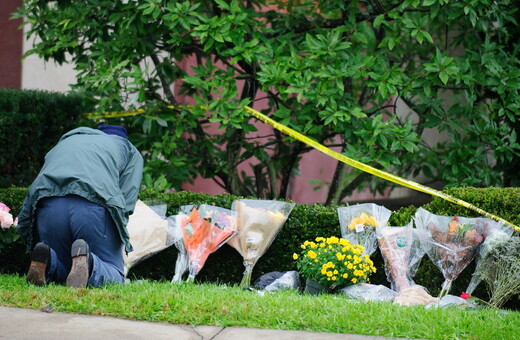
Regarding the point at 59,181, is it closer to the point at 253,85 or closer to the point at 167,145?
the point at 167,145

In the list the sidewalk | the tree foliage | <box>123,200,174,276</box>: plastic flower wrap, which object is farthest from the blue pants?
the tree foliage

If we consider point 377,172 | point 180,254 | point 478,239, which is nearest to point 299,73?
point 377,172

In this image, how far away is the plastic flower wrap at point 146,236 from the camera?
21.4 ft

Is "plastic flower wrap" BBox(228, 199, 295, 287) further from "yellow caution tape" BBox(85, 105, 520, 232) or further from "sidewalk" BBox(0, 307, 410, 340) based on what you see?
"sidewalk" BBox(0, 307, 410, 340)

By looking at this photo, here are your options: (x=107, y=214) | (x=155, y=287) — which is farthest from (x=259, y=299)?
(x=107, y=214)

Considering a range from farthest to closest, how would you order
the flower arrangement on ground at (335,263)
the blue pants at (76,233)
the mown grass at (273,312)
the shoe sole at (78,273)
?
the flower arrangement on ground at (335,263)
the blue pants at (76,233)
the shoe sole at (78,273)
the mown grass at (273,312)

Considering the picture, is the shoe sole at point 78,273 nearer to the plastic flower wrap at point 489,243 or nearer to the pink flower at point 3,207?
the pink flower at point 3,207

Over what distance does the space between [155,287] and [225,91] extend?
2.48 metres

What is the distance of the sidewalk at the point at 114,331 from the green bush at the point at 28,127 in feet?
10.6

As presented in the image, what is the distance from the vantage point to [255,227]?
6.54 m

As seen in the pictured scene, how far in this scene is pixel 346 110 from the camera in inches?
291

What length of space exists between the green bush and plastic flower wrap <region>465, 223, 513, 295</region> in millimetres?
4259

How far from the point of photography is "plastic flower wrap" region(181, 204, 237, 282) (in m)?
6.50

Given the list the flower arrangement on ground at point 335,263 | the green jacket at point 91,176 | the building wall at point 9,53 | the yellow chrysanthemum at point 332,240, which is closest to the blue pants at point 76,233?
the green jacket at point 91,176
